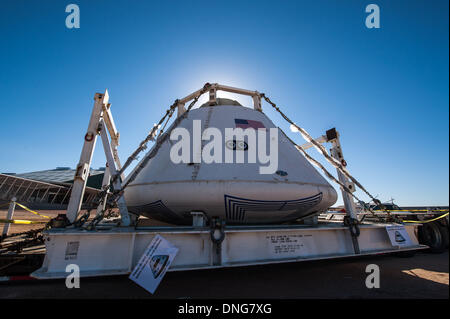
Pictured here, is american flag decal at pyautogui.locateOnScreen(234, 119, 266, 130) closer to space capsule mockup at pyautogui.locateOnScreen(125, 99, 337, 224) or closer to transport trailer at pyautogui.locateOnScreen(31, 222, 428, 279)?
space capsule mockup at pyautogui.locateOnScreen(125, 99, 337, 224)

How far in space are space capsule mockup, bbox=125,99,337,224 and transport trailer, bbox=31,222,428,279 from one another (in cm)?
62

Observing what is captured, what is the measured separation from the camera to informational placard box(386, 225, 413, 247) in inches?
196

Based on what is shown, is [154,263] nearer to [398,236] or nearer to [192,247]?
[192,247]

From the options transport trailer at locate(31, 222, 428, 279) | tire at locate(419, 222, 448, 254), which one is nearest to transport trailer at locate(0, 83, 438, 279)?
transport trailer at locate(31, 222, 428, 279)

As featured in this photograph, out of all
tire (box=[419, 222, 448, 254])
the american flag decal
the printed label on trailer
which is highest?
the american flag decal

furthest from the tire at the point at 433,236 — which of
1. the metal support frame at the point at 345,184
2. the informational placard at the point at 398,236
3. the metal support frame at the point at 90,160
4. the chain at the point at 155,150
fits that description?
the metal support frame at the point at 90,160

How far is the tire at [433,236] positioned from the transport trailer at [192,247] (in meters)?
6.09

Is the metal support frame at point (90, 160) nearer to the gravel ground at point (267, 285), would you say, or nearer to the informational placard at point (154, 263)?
the informational placard at point (154, 263)

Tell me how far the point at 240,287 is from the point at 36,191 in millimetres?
39248

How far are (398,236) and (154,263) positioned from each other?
5519 millimetres

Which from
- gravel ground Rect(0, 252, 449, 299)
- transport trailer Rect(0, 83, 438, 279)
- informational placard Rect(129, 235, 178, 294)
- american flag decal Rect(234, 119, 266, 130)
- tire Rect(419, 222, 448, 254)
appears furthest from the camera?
tire Rect(419, 222, 448, 254)

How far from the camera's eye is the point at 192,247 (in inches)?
138
